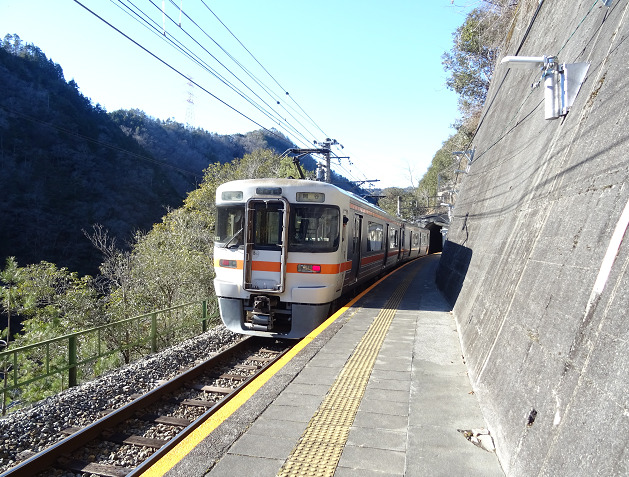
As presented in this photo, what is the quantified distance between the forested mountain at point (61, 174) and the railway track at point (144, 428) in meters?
33.0

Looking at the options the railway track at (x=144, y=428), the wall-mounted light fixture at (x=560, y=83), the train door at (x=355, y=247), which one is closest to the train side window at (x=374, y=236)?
the train door at (x=355, y=247)

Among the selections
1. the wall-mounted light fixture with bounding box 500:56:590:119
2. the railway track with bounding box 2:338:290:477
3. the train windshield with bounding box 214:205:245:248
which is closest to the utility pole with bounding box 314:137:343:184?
the train windshield with bounding box 214:205:245:248

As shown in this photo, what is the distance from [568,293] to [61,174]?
57.2 m

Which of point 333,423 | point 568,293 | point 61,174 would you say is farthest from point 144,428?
point 61,174

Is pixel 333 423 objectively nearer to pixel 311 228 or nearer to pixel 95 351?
pixel 311 228

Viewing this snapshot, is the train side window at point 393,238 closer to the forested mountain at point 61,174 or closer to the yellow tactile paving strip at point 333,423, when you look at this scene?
the yellow tactile paving strip at point 333,423

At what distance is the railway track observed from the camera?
443 cm

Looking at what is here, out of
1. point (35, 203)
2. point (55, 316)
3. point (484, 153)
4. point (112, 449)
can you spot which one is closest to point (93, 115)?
point (35, 203)

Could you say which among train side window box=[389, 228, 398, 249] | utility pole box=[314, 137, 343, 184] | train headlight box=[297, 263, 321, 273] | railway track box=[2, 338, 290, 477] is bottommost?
railway track box=[2, 338, 290, 477]

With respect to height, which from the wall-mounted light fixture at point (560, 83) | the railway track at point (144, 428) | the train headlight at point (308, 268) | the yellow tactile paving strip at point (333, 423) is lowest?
the railway track at point (144, 428)

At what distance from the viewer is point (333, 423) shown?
143 inches

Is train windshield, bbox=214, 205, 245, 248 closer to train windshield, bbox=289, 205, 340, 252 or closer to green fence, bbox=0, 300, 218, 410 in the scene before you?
train windshield, bbox=289, 205, 340, 252

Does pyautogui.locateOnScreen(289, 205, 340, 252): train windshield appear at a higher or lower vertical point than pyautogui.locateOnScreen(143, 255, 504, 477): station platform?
higher

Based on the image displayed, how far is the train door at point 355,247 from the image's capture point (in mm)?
10143
